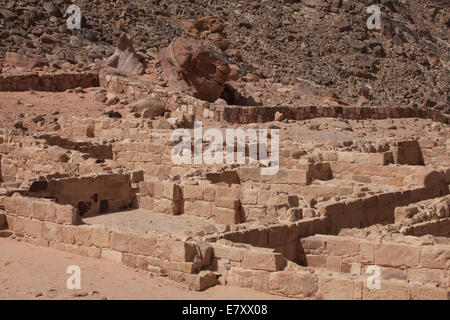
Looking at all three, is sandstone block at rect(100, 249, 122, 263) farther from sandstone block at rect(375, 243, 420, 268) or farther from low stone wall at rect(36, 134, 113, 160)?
low stone wall at rect(36, 134, 113, 160)

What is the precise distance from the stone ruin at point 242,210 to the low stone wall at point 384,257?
0.04ft

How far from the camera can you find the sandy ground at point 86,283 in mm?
8656

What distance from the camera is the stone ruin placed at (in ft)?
30.3

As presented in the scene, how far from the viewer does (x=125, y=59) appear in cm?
2973

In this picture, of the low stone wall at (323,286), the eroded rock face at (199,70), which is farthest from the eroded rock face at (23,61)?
the low stone wall at (323,286)

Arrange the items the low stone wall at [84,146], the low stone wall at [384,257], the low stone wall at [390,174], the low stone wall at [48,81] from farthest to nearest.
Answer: the low stone wall at [48,81]
the low stone wall at [84,146]
the low stone wall at [390,174]
the low stone wall at [384,257]

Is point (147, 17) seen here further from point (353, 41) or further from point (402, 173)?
point (402, 173)

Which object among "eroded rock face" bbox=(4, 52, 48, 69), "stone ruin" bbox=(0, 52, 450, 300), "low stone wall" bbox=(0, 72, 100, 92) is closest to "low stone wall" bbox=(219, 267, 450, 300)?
"stone ruin" bbox=(0, 52, 450, 300)

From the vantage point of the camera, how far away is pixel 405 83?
4644cm

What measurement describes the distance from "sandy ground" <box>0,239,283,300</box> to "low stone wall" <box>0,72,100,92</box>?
16.7m

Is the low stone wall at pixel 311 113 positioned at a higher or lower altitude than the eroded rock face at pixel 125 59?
lower

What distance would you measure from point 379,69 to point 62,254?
3914 cm

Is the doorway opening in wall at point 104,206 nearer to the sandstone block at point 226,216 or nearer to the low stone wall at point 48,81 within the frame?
the sandstone block at point 226,216
